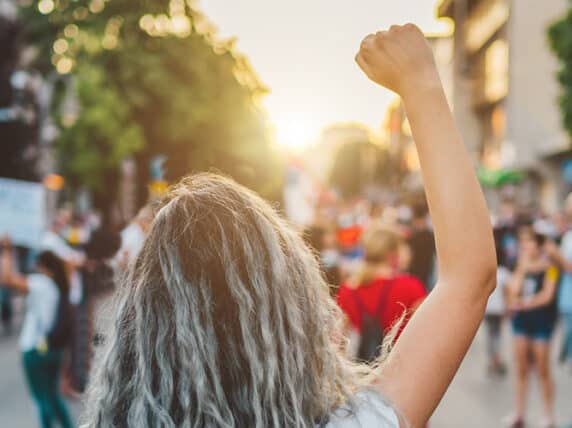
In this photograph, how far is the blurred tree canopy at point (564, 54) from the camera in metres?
→ 19.5

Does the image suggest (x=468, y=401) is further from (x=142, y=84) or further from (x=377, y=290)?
(x=142, y=84)

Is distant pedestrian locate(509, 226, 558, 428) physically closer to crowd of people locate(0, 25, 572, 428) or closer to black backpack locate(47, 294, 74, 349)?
black backpack locate(47, 294, 74, 349)

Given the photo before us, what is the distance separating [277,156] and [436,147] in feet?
113

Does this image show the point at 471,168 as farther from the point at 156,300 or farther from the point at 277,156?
the point at 277,156

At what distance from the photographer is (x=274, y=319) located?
4.28 feet

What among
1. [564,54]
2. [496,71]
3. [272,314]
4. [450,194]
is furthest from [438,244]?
[496,71]

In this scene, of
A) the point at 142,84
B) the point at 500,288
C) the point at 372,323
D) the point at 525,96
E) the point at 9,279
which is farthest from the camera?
the point at 525,96

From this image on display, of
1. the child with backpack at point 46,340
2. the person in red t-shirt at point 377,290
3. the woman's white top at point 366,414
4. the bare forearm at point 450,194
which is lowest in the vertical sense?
the child with backpack at point 46,340

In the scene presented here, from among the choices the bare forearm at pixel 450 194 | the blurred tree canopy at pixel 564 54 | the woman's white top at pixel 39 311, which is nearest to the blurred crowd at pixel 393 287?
the woman's white top at pixel 39 311

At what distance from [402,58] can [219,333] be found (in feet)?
1.72

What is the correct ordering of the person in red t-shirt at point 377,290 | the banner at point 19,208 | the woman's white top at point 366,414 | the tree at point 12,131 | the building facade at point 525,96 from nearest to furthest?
the woman's white top at point 366,414
the person in red t-shirt at point 377,290
the banner at point 19,208
the tree at point 12,131
the building facade at point 525,96

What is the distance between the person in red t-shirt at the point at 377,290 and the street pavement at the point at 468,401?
2.16 m

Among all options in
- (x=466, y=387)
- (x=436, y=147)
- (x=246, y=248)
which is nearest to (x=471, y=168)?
(x=436, y=147)

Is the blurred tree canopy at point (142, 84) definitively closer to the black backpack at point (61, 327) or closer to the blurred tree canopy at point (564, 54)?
the blurred tree canopy at point (564, 54)
